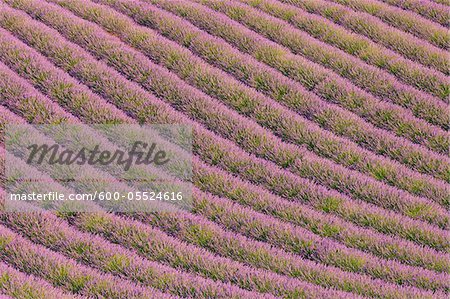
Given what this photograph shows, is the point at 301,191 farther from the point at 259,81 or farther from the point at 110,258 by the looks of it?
the point at 110,258

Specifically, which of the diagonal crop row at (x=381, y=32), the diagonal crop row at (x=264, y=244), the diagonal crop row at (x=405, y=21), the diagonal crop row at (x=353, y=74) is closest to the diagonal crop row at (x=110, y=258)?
the diagonal crop row at (x=264, y=244)

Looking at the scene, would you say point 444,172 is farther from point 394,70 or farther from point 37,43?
point 37,43

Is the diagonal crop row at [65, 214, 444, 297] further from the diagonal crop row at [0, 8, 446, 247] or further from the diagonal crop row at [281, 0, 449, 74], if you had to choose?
the diagonal crop row at [281, 0, 449, 74]

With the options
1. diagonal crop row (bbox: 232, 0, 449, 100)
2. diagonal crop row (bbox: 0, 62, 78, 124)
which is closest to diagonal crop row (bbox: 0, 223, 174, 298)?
diagonal crop row (bbox: 0, 62, 78, 124)

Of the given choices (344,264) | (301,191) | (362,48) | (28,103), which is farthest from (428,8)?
(28,103)

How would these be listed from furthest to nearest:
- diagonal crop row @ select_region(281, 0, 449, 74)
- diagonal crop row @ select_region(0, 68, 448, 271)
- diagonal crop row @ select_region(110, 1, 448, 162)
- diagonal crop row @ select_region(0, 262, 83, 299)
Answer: diagonal crop row @ select_region(281, 0, 449, 74)
diagonal crop row @ select_region(110, 1, 448, 162)
diagonal crop row @ select_region(0, 68, 448, 271)
diagonal crop row @ select_region(0, 262, 83, 299)

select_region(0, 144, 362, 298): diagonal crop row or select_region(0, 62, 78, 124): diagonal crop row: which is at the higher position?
select_region(0, 62, 78, 124): diagonal crop row

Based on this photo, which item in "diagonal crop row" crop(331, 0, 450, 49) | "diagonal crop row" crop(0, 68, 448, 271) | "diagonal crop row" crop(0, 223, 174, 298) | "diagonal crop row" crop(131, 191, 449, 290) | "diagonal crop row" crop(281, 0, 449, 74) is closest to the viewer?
"diagonal crop row" crop(0, 223, 174, 298)
